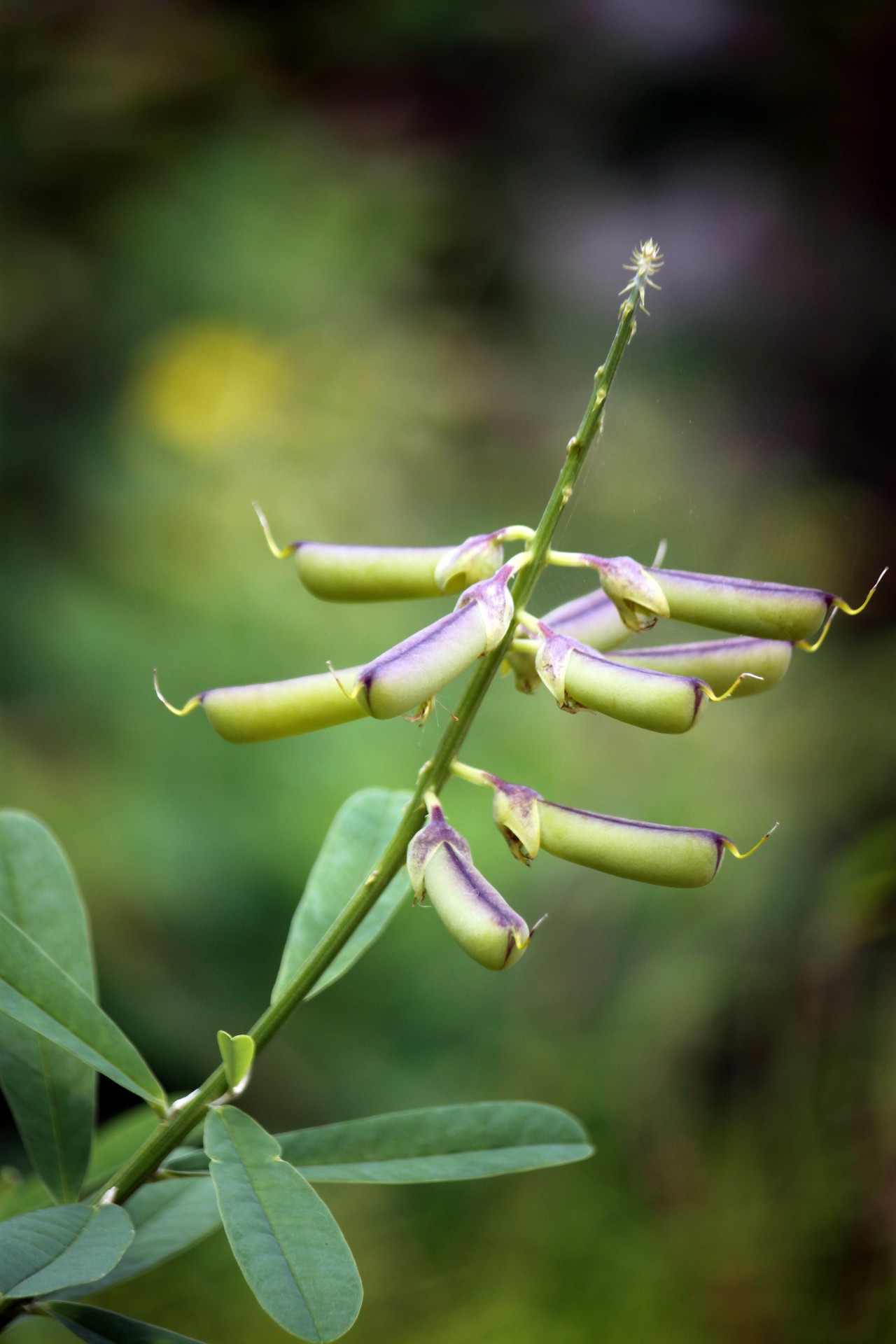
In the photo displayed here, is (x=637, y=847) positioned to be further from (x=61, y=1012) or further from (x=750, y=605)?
(x=61, y=1012)

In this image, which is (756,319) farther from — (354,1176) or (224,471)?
(354,1176)

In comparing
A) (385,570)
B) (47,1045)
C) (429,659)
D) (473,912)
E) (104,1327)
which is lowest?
(104,1327)

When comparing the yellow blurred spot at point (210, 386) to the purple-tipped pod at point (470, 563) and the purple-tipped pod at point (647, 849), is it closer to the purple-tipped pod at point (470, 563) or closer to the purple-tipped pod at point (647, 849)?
the purple-tipped pod at point (470, 563)

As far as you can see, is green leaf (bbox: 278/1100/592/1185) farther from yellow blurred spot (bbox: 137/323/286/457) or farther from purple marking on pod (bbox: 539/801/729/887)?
yellow blurred spot (bbox: 137/323/286/457)

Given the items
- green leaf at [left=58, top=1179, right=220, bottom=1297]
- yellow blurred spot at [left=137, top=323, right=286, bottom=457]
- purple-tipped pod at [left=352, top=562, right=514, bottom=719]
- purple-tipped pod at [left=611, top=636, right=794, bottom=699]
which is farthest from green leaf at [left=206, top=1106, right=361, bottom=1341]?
yellow blurred spot at [left=137, top=323, right=286, bottom=457]

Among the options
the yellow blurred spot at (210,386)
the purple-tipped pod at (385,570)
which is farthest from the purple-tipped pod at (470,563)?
the yellow blurred spot at (210,386)

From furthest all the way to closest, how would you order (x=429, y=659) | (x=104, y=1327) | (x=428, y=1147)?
1. (x=428, y=1147)
2. (x=104, y=1327)
3. (x=429, y=659)

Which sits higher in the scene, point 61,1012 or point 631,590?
point 631,590

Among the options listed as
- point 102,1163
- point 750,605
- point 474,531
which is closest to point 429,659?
point 750,605
